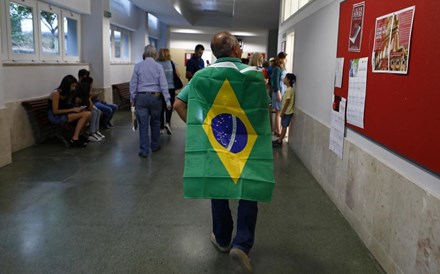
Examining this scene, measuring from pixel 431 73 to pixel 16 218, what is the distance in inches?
125

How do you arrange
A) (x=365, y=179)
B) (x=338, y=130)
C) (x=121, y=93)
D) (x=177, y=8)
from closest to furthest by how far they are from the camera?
(x=365, y=179)
(x=338, y=130)
(x=121, y=93)
(x=177, y=8)

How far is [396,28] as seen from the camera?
2.47 m

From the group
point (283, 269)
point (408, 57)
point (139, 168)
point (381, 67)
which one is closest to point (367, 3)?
point (381, 67)

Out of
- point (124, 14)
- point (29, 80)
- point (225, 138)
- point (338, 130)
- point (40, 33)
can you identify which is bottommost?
point (338, 130)

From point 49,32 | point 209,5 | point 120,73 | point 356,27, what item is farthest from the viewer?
point 209,5

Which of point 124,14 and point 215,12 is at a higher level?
point 215,12

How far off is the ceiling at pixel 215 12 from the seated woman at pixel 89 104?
5.32 m

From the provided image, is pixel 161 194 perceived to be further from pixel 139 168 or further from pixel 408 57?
pixel 408 57

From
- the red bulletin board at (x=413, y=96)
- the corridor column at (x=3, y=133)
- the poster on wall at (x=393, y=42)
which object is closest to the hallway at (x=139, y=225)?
the corridor column at (x=3, y=133)

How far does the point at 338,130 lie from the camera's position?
3.63 metres

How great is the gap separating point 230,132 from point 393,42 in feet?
3.89

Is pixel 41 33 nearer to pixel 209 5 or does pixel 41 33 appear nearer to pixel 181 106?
pixel 181 106

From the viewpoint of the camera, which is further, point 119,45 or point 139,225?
point 119,45

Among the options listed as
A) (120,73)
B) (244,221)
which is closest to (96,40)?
(120,73)
